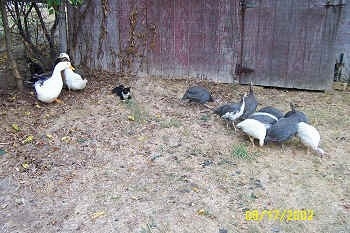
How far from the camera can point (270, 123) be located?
3906 mm

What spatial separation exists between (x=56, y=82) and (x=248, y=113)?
2.41 meters

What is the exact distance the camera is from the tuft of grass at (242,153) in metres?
3.75

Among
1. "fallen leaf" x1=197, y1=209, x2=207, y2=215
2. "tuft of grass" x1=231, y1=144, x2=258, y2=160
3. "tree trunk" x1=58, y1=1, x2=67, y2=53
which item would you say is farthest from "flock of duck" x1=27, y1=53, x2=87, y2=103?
"fallen leaf" x1=197, y1=209, x2=207, y2=215

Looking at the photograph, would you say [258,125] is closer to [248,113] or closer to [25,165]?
[248,113]

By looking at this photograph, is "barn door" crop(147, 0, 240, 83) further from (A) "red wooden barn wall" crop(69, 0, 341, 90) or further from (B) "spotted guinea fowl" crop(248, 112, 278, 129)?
(B) "spotted guinea fowl" crop(248, 112, 278, 129)

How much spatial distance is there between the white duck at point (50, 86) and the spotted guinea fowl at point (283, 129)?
2648 mm

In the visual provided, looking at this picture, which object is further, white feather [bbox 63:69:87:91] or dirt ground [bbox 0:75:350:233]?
white feather [bbox 63:69:87:91]

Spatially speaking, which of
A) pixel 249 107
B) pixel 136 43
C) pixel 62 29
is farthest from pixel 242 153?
pixel 62 29

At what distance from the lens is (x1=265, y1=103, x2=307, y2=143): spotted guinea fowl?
3.73 meters

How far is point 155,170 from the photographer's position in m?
3.57

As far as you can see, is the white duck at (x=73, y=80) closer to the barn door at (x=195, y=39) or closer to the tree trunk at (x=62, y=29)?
the tree trunk at (x=62, y=29)

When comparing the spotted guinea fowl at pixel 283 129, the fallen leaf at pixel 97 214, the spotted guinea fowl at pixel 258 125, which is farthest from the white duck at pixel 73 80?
the spotted guinea fowl at pixel 283 129

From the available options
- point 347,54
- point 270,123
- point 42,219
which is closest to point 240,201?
point 270,123

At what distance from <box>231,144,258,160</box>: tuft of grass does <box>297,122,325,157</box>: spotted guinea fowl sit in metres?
0.50
